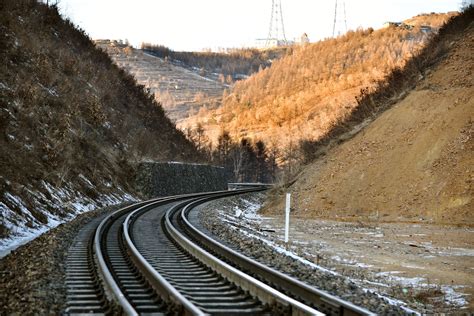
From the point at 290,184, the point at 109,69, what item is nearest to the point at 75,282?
the point at 290,184

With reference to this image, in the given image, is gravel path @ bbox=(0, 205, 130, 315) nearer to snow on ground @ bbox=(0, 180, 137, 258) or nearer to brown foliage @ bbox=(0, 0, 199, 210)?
snow on ground @ bbox=(0, 180, 137, 258)

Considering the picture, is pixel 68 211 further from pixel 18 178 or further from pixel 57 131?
pixel 57 131

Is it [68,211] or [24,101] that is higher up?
[24,101]

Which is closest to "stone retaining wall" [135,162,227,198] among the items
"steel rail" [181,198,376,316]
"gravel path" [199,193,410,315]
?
"gravel path" [199,193,410,315]

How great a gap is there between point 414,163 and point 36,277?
17.9 meters

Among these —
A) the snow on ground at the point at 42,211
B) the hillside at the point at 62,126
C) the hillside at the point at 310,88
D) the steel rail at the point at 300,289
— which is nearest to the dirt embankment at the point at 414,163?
the snow on ground at the point at 42,211

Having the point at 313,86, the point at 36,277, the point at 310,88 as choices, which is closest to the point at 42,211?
the point at 36,277

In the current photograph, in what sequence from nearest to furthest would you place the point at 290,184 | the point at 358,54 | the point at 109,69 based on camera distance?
1. the point at 290,184
2. the point at 109,69
3. the point at 358,54

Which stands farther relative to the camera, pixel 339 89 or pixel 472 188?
pixel 339 89

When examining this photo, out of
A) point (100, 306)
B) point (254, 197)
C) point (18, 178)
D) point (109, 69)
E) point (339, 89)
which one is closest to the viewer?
point (100, 306)

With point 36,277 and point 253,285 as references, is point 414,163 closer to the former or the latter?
point 253,285

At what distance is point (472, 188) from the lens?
20766 millimetres

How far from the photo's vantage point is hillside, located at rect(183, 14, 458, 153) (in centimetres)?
13075

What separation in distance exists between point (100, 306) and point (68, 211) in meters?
14.6
